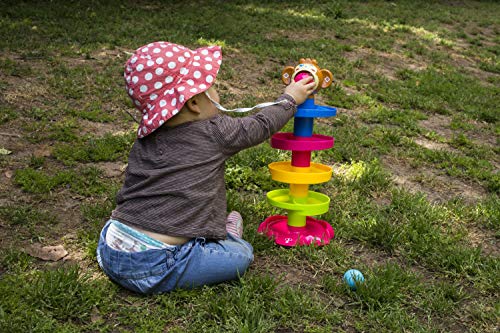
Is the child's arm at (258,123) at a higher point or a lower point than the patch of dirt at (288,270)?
higher

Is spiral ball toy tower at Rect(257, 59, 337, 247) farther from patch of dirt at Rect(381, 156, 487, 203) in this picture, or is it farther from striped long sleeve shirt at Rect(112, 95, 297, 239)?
patch of dirt at Rect(381, 156, 487, 203)

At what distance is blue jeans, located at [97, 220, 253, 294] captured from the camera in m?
3.01

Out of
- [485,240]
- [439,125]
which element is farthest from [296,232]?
[439,125]

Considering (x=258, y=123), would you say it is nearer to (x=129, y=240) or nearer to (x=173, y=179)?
(x=173, y=179)

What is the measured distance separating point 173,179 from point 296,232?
1015 millimetres

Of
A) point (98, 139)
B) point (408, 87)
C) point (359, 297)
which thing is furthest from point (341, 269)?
point (408, 87)

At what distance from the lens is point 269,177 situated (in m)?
4.64

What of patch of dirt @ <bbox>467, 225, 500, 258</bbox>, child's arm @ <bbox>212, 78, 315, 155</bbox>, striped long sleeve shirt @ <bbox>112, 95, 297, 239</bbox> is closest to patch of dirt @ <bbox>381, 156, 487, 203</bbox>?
patch of dirt @ <bbox>467, 225, 500, 258</bbox>

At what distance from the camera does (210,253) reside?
121 inches

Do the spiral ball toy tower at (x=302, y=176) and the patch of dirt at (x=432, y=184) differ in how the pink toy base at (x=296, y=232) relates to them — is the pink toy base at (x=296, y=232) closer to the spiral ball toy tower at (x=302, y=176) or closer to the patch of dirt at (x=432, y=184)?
the spiral ball toy tower at (x=302, y=176)

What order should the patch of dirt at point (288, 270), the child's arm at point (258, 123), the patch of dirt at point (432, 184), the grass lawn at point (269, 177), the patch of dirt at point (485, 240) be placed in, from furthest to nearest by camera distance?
the patch of dirt at point (432, 184) < the patch of dirt at point (485, 240) < the patch of dirt at point (288, 270) < the child's arm at point (258, 123) < the grass lawn at point (269, 177)

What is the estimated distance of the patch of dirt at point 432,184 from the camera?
15.2 feet

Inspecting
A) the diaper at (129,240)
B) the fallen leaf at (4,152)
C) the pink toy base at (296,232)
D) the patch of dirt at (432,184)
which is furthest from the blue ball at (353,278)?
the fallen leaf at (4,152)

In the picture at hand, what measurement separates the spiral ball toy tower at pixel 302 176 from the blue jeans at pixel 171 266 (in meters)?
0.60
